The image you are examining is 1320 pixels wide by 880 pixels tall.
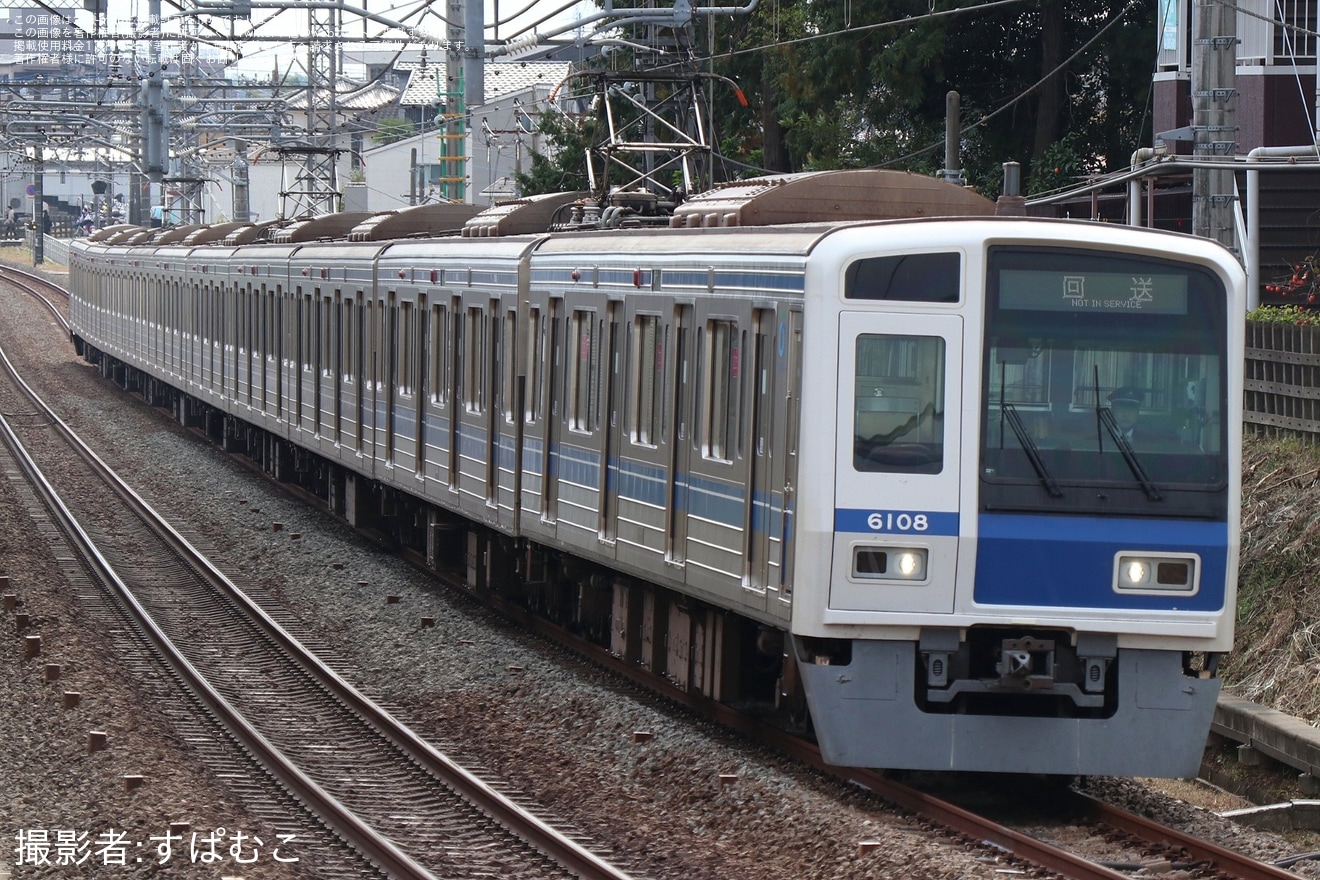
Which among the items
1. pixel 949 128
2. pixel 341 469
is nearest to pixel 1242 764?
pixel 949 128

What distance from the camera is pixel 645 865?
810 cm

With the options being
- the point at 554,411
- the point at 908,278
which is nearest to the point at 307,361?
the point at 554,411

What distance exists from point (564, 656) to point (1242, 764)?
4.24 metres

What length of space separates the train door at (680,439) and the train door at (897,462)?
1750 mm

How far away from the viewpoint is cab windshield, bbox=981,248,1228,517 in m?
8.61

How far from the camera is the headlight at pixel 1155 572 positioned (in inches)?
340

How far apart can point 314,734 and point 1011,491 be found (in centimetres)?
437

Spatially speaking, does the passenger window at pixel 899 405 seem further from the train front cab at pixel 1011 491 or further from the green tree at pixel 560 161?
the green tree at pixel 560 161

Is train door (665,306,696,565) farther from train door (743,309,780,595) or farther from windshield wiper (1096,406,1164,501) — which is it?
windshield wiper (1096,406,1164,501)

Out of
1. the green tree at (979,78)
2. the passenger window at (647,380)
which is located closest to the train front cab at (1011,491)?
the passenger window at (647,380)

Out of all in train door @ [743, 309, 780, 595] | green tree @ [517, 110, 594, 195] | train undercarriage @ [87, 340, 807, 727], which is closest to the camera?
train door @ [743, 309, 780, 595]

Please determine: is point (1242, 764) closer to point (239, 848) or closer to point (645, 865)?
point (645, 865)

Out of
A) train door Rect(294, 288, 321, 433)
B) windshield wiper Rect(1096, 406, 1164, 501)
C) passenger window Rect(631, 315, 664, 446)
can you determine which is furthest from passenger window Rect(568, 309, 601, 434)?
train door Rect(294, 288, 321, 433)

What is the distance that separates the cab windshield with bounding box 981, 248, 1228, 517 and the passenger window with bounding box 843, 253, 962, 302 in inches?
6.6
